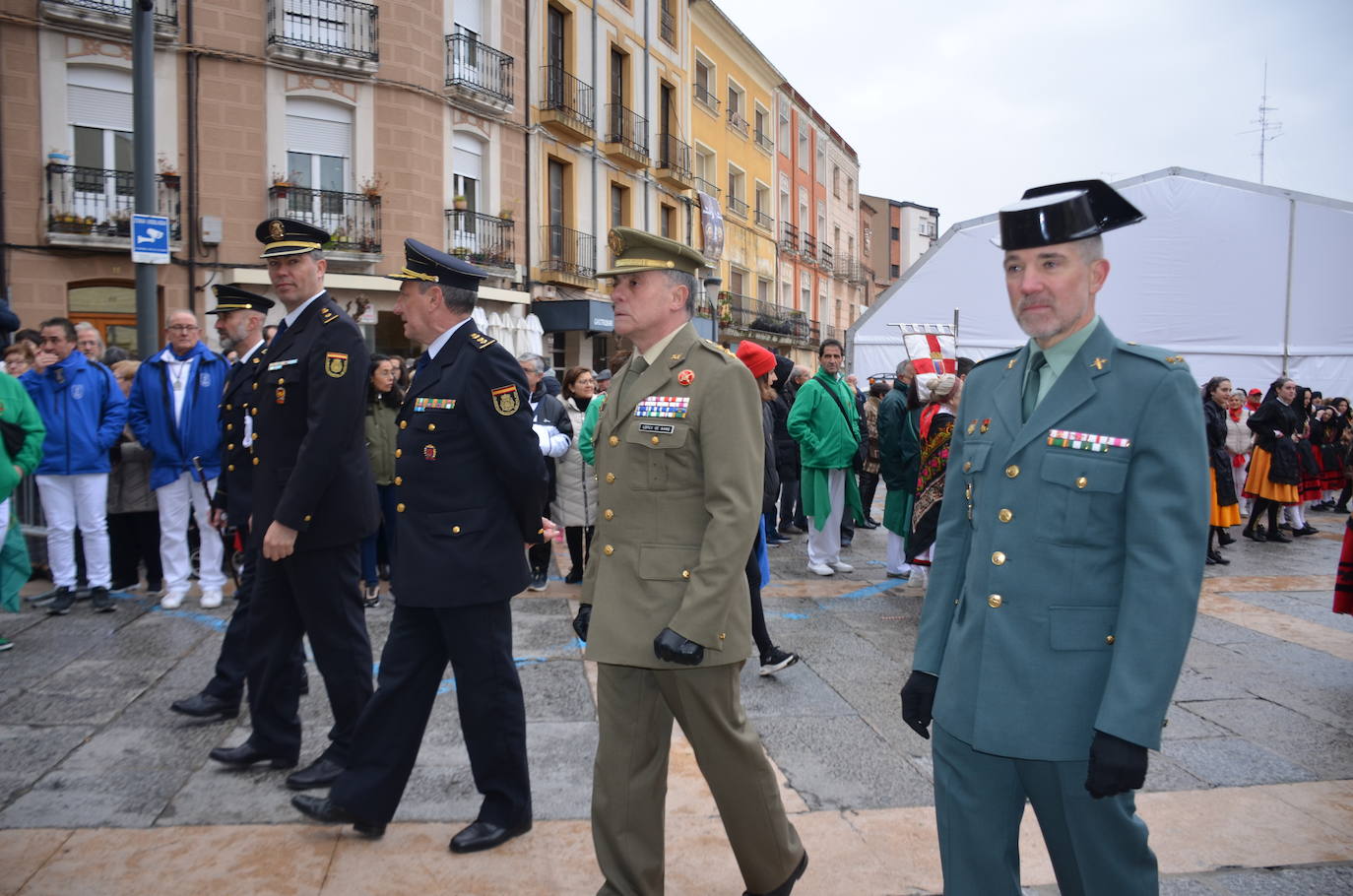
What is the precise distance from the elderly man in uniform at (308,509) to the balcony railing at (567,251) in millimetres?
17213

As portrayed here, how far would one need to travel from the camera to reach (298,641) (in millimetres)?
4027

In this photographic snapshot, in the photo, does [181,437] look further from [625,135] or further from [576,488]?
[625,135]

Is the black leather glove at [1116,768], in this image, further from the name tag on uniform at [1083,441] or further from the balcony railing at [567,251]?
the balcony railing at [567,251]

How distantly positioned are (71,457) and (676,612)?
20.2 ft

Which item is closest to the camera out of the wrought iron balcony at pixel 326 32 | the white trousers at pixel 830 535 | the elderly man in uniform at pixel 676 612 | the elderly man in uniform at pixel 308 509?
the elderly man in uniform at pixel 676 612

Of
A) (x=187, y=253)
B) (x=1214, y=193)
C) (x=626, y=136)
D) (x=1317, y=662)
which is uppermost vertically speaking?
(x=626, y=136)

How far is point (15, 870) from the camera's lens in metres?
3.16

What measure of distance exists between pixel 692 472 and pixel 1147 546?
1251mm

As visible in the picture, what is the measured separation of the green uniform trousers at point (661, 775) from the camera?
9.05 ft

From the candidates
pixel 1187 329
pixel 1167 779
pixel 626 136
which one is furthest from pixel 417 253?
pixel 626 136

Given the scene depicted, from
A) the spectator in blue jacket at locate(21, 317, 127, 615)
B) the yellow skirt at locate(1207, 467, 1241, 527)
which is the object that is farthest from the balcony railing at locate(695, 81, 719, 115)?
the spectator in blue jacket at locate(21, 317, 127, 615)

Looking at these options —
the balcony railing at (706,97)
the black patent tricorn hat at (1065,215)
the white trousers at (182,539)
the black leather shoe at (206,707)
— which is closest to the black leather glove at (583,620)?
the black patent tricorn hat at (1065,215)

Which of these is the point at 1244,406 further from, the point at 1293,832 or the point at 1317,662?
the point at 1293,832

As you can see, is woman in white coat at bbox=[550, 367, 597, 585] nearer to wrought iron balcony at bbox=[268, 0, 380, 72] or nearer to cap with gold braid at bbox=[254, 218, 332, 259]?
cap with gold braid at bbox=[254, 218, 332, 259]
